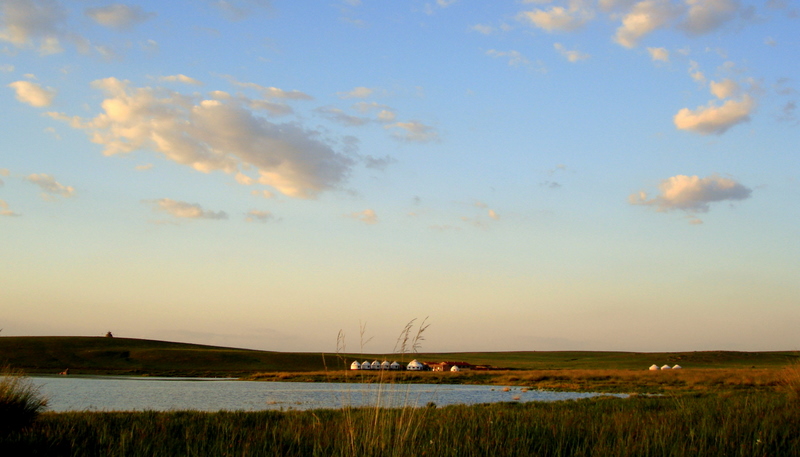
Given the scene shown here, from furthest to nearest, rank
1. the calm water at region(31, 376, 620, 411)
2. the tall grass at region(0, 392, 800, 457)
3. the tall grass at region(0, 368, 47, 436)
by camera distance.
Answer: the calm water at region(31, 376, 620, 411), the tall grass at region(0, 368, 47, 436), the tall grass at region(0, 392, 800, 457)

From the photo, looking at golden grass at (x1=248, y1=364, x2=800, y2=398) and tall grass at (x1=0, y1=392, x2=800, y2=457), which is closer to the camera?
tall grass at (x1=0, y1=392, x2=800, y2=457)

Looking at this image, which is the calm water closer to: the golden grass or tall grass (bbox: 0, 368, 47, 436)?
the golden grass

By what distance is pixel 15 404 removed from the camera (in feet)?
37.9

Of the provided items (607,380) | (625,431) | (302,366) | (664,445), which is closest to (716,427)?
(625,431)

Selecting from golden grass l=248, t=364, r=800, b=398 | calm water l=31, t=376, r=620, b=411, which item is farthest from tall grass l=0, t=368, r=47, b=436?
golden grass l=248, t=364, r=800, b=398

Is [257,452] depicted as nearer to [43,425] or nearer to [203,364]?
[43,425]

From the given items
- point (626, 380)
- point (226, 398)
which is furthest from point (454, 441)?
point (626, 380)

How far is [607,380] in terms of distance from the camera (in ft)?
183

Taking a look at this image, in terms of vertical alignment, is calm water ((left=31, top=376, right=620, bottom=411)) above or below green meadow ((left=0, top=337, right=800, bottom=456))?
below

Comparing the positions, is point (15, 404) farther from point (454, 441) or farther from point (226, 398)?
point (226, 398)

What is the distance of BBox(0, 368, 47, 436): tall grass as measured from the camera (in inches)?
444

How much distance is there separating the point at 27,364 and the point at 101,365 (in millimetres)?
9288

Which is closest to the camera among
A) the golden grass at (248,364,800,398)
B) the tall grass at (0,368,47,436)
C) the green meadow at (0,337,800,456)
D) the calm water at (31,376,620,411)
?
the green meadow at (0,337,800,456)

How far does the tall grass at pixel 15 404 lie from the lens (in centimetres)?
1127
